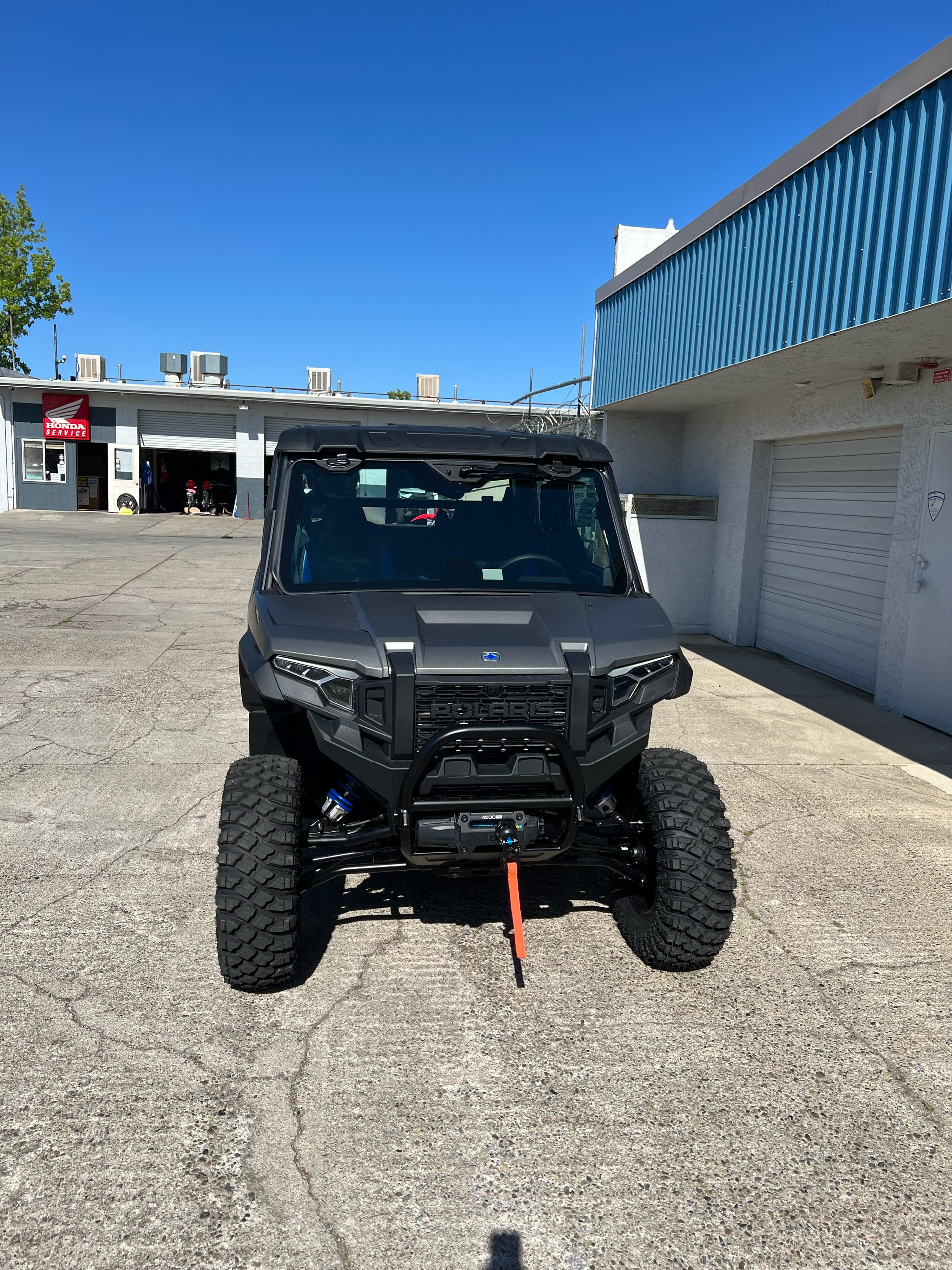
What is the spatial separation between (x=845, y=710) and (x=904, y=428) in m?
2.57

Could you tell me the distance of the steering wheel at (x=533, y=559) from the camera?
4.01m

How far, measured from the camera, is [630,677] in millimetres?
3367

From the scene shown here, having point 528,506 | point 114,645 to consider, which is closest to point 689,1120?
point 528,506

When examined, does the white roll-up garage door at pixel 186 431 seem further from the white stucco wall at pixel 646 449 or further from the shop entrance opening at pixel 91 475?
the white stucco wall at pixel 646 449

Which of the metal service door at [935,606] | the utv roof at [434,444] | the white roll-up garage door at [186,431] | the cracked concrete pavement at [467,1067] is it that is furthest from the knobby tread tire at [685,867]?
the white roll-up garage door at [186,431]

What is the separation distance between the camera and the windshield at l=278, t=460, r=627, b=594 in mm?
3916

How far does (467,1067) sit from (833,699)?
670 cm

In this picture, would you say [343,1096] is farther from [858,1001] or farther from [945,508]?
[945,508]

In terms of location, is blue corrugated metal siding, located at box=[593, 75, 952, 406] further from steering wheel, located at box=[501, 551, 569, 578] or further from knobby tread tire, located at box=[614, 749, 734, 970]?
knobby tread tire, located at box=[614, 749, 734, 970]

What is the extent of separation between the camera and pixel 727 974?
3729mm

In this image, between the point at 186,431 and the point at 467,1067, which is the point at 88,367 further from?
the point at 467,1067

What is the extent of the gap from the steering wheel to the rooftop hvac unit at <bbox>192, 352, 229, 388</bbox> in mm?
28447

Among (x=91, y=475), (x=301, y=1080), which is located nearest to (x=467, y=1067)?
(x=301, y=1080)

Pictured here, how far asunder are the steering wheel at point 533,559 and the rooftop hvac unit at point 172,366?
2904 cm
